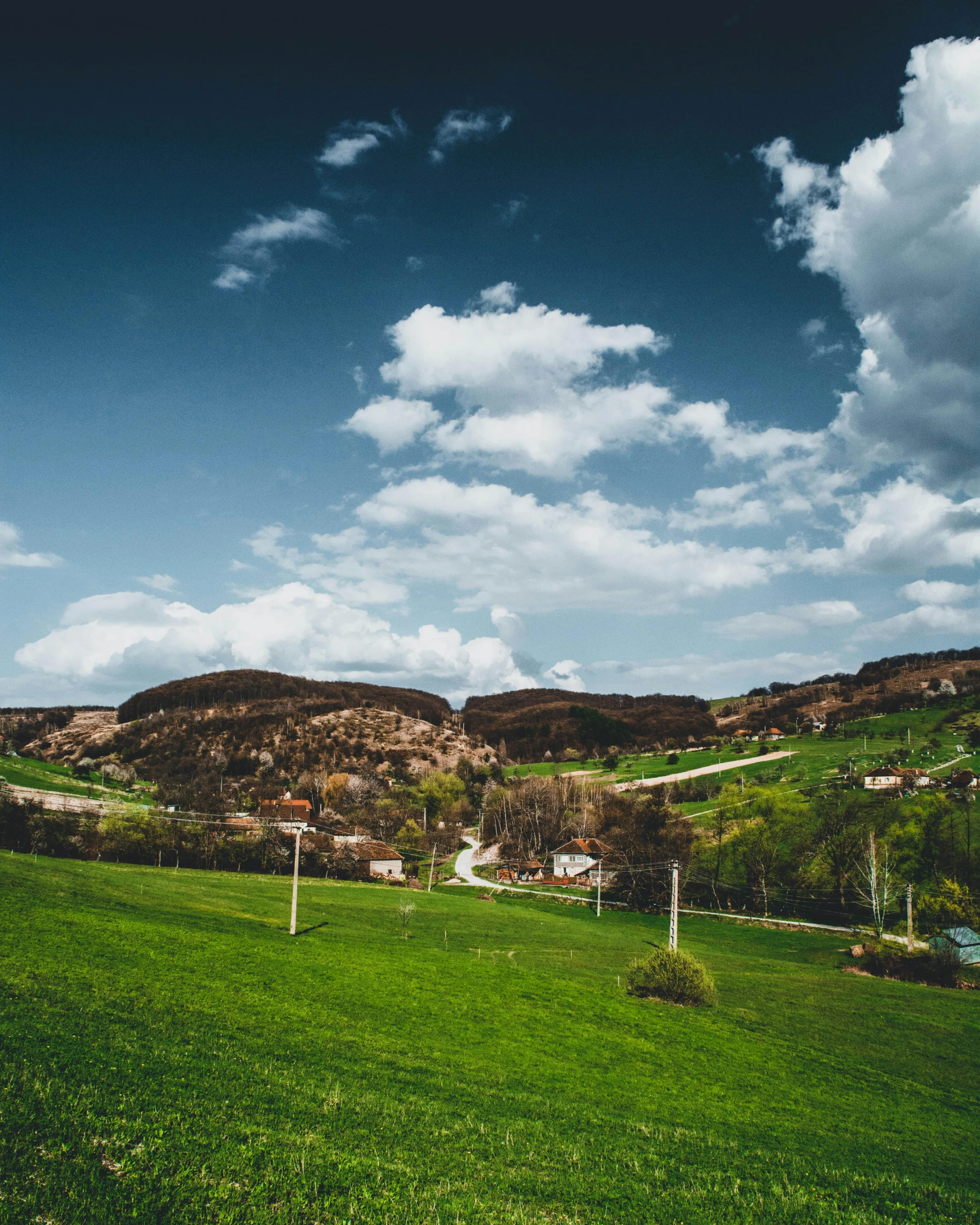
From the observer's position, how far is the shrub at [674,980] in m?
34.8

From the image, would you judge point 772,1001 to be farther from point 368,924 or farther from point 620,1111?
point 368,924

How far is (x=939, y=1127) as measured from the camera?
21.6 metres

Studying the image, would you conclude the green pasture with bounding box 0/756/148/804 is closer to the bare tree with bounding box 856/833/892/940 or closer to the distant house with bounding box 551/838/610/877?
the distant house with bounding box 551/838/610/877

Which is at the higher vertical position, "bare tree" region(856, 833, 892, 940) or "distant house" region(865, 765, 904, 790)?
"distant house" region(865, 765, 904, 790)

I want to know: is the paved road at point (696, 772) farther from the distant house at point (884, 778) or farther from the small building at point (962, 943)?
the small building at point (962, 943)


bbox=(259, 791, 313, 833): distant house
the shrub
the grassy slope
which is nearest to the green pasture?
bbox=(259, 791, 313, 833): distant house

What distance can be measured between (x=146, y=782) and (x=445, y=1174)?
18422cm

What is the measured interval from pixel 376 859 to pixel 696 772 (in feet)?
305

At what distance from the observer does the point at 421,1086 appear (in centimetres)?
1703

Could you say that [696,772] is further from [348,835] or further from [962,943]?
[962,943]

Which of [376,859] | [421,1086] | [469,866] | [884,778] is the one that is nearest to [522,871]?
[469,866]

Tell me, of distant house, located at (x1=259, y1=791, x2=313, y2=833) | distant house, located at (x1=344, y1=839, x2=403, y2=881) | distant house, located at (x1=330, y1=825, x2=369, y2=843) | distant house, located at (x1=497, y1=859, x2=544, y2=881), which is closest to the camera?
distant house, located at (x1=344, y1=839, x2=403, y2=881)

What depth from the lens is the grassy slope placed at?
9.66 meters

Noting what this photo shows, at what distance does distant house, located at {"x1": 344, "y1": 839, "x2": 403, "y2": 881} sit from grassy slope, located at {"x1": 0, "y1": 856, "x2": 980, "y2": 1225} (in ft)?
187
